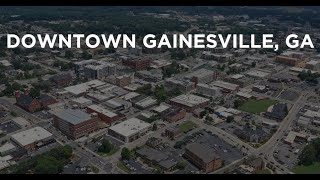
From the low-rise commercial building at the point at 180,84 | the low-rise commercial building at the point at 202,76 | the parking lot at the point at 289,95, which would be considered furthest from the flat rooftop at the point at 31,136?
the parking lot at the point at 289,95

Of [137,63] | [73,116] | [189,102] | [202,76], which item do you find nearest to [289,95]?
[202,76]

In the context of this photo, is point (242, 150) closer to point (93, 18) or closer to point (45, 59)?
point (45, 59)

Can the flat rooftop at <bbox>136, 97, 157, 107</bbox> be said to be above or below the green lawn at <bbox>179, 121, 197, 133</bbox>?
above

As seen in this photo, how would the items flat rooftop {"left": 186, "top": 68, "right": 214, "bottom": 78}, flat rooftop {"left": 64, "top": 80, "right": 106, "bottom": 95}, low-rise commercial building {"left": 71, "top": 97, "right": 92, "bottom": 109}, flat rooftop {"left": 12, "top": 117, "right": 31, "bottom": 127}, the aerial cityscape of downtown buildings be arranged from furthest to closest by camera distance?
flat rooftop {"left": 186, "top": 68, "right": 214, "bottom": 78}
flat rooftop {"left": 64, "top": 80, "right": 106, "bottom": 95}
low-rise commercial building {"left": 71, "top": 97, "right": 92, "bottom": 109}
flat rooftop {"left": 12, "top": 117, "right": 31, "bottom": 127}
the aerial cityscape of downtown buildings

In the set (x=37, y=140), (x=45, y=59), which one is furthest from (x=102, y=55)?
(x=37, y=140)

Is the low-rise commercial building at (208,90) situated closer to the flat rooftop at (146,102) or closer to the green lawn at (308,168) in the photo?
the flat rooftop at (146,102)

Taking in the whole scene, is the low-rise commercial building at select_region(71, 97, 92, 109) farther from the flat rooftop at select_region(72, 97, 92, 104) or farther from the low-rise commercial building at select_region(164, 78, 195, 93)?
the low-rise commercial building at select_region(164, 78, 195, 93)

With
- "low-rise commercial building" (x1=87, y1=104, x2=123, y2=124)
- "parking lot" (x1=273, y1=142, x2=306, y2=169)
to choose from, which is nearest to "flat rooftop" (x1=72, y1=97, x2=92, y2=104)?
"low-rise commercial building" (x1=87, y1=104, x2=123, y2=124)

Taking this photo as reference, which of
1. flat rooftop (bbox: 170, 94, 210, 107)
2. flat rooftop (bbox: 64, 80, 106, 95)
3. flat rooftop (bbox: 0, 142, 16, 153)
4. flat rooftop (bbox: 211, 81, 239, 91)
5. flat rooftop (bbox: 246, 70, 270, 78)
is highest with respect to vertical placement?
flat rooftop (bbox: 246, 70, 270, 78)
